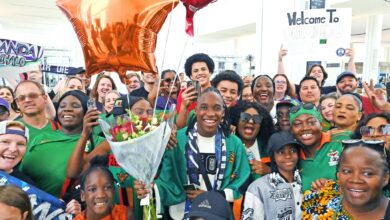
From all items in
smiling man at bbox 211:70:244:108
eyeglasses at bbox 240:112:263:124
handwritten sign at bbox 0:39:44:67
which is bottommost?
eyeglasses at bbox 240:112:263:124

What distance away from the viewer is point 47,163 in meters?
2.32

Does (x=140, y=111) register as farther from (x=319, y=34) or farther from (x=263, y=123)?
(x=319, y=34)

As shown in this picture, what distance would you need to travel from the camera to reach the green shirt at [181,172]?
7.52 ft

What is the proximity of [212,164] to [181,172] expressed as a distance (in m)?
0.22

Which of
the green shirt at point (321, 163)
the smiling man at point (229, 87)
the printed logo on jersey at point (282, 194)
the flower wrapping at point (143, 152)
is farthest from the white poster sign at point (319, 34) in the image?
the flower wrapping at point (143, 152)

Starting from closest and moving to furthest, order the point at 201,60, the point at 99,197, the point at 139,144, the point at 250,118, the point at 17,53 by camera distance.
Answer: the point at 139,144
the point at 99,197
the point at 250,118
the point at 201,60
the point at 17,53

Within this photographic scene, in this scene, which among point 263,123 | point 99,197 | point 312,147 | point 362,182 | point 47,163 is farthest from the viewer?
point 263,123

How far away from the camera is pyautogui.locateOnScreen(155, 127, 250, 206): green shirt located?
229 cm

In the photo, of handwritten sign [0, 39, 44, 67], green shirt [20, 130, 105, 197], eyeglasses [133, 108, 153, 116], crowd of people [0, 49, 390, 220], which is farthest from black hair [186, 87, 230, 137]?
handwritten sign [0, 39, 44, 67]

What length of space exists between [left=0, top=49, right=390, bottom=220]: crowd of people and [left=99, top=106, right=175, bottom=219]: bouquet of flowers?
117 mm

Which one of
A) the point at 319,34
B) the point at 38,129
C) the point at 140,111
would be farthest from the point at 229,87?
the point at 319,34

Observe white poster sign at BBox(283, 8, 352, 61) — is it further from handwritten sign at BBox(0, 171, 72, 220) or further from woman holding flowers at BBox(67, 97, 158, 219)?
handwritten sign at BBox(0, 171, 72, 220)

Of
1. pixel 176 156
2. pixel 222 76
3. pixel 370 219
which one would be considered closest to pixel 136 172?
pixel 176 156

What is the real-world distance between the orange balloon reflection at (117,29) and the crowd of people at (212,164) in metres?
0.22
